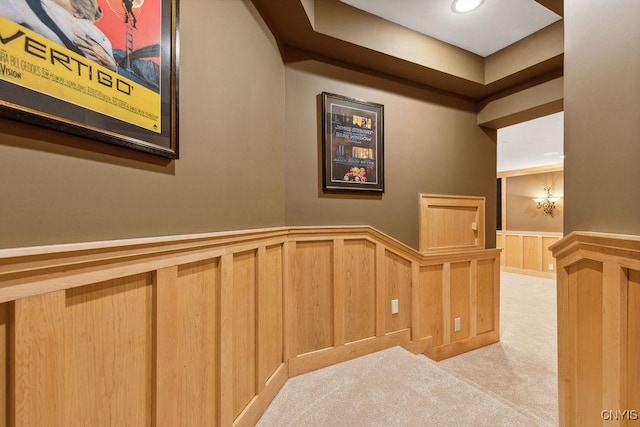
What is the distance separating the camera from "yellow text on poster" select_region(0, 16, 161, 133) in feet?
1.83

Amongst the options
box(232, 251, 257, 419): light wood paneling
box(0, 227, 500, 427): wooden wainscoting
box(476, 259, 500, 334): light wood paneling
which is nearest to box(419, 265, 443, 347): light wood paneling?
box(0, 227, 500, 427): wooden wainscoting

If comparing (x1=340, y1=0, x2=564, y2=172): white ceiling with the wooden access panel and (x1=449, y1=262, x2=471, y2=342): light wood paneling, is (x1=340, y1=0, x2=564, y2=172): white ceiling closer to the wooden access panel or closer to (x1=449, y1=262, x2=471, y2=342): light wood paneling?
the wooden access panel

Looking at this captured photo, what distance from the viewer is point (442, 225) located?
8.66 feet

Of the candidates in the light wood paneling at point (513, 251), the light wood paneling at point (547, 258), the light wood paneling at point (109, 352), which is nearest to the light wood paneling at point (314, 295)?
the light wood paneling at point (109, 352)

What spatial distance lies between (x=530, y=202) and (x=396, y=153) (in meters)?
6.38

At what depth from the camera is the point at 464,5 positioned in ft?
6.22

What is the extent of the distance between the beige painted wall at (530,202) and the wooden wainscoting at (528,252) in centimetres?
31

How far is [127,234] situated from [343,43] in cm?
190

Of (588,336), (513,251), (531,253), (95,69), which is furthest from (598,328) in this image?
(513,251)

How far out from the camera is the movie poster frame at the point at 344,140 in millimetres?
2059

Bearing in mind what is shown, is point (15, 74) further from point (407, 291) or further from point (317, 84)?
point (407, 291)

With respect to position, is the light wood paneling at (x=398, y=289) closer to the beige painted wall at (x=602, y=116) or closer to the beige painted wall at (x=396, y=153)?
the beige painted wall at (x=396, y=153)

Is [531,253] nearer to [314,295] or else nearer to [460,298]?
[460,298]

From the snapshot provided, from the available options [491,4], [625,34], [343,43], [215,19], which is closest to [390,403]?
[625,34]
